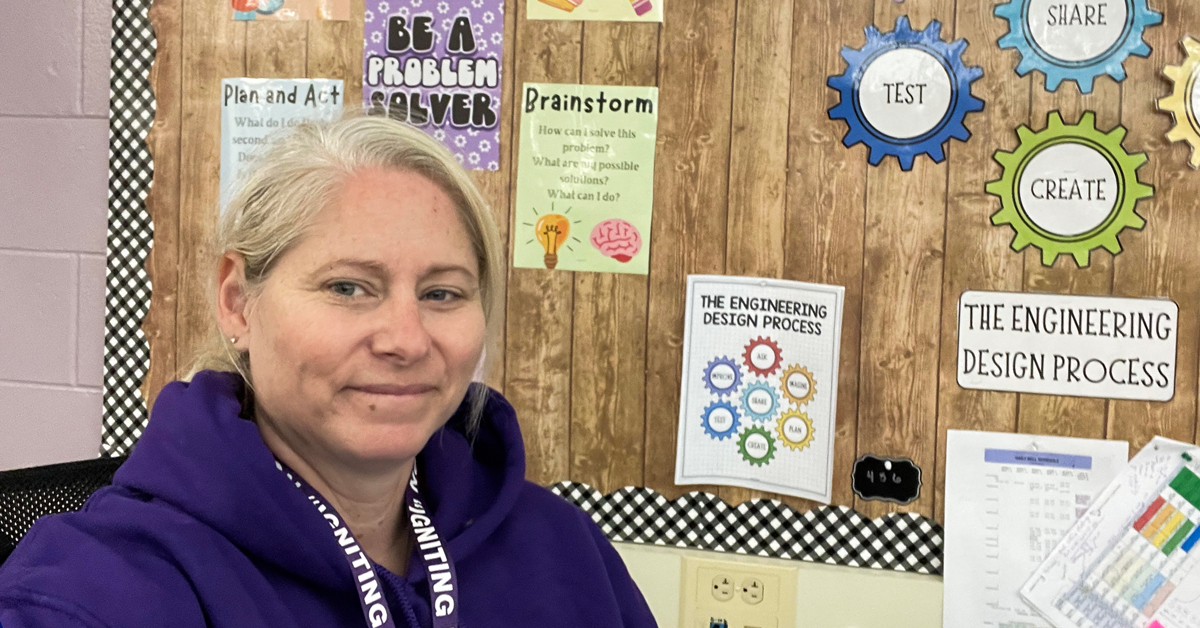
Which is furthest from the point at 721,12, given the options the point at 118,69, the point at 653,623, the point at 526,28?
the point at 118,69

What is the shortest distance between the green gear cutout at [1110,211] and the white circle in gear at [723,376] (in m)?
0.49

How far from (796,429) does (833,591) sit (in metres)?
0.27

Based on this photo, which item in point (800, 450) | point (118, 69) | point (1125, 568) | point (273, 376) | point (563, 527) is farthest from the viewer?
point (118, 69)

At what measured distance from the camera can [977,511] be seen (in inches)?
67.2

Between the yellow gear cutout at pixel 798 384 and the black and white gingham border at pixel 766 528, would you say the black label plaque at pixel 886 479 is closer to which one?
the black and white gingham border at pixel 766 528

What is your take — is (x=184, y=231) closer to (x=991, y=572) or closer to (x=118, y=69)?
(x=118, y=69)

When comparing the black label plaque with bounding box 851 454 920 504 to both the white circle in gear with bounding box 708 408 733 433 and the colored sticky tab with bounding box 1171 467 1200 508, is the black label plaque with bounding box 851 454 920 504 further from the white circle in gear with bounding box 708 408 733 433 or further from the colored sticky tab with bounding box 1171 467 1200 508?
the colored sticky tab with bounding box 1171 467 1200 508

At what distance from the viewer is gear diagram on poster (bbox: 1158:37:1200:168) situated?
1.61 metres

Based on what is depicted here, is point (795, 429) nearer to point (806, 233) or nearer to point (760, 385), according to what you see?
point (760, 385)

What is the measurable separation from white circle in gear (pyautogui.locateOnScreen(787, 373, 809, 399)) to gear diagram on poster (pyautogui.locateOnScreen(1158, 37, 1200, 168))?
0.67 meters

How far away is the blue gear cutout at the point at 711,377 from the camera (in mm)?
1797

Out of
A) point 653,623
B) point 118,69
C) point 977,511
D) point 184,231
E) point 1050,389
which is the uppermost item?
point 118,69

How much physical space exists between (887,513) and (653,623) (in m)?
0.51

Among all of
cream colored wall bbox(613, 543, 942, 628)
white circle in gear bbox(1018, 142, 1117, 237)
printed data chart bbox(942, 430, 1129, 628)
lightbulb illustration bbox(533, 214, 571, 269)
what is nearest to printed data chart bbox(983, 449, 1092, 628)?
printed data chart bbox(942, 430, 1129, 628)
